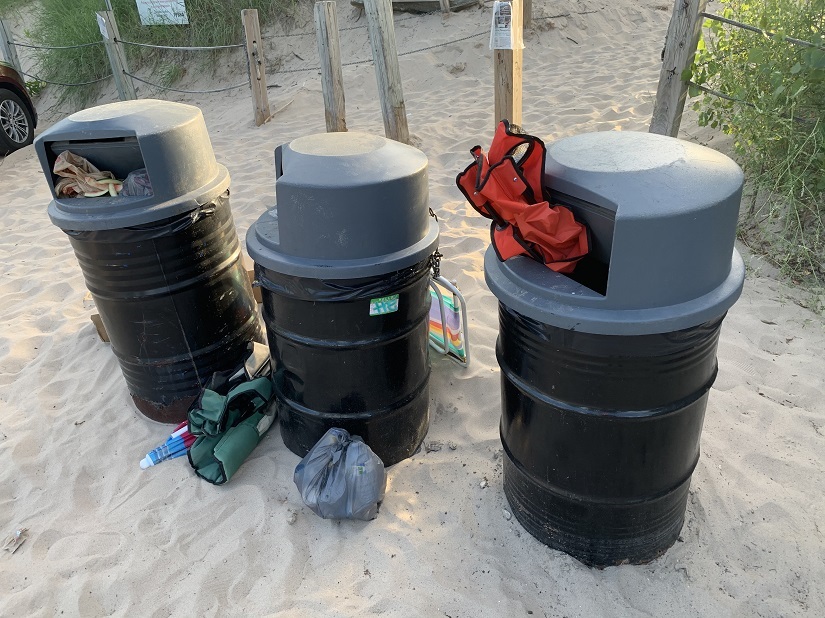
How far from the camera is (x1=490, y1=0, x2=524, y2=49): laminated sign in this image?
4195 mm

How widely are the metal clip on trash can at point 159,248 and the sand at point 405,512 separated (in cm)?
42

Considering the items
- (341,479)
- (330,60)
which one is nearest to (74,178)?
(341,479)

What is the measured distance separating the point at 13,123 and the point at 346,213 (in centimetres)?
736

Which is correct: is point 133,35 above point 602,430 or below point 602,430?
below

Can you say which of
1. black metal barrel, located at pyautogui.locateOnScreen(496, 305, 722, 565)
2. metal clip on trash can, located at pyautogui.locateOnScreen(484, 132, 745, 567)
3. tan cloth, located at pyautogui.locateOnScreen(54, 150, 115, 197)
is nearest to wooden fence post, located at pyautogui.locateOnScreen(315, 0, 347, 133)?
tan cloth, located at pyautogui.locateOnScreen(54, 150, 115, 197)

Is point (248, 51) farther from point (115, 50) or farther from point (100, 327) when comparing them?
point (100, 327)

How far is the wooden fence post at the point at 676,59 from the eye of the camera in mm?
4270

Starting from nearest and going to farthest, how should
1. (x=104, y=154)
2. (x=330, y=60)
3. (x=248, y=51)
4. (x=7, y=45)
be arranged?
(x=104, y=154) < (x=330, y=60) < (x=248, y=51) < (x=7, y=45)

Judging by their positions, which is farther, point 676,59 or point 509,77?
point 509,77

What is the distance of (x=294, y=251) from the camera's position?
93.4 inches

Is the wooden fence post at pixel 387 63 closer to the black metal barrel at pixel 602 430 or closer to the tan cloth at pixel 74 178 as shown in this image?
the tan cloth at pixel 74 178

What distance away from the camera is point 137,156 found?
296 cm

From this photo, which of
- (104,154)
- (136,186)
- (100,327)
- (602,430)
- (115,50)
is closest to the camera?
(602,430)

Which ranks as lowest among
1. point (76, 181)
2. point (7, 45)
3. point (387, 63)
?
point (7, 45)
